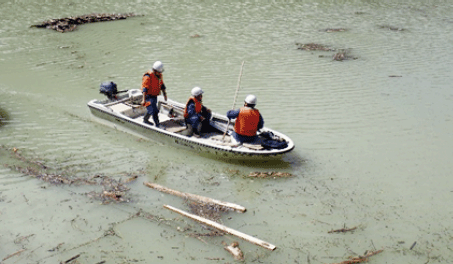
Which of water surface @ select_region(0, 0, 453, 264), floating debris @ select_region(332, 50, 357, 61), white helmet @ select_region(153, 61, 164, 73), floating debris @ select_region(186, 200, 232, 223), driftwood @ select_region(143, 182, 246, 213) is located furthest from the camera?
floating debris @ select_region(332, 50, 357, 61)

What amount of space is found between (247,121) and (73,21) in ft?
51.3

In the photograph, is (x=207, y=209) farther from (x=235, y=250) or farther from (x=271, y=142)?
(x=271, y=142)

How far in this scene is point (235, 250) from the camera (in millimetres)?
7008

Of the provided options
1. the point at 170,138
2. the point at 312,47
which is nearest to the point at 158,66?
the point at 170,138

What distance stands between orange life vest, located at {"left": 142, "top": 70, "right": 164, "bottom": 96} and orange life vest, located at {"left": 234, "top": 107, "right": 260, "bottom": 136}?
89.7 inches

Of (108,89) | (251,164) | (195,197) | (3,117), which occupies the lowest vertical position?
(195,197)

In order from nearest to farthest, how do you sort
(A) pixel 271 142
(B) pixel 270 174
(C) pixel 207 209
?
(C) pixel 207 209
(B) pixel 270 174
(A) pixel 271 142

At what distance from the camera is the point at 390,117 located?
1187 centimetres

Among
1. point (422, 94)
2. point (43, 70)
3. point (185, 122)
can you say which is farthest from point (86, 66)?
point (422, 94)

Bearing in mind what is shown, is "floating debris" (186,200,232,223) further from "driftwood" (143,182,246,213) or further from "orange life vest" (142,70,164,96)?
"orange life vest" (142,70,164,96)

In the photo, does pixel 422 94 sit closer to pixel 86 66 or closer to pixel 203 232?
pixel 203 232

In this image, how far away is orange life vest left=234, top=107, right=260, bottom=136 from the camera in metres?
9.28

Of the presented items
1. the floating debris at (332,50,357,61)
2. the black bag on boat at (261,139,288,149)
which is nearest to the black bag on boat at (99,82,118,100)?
the black bag on boat at (261,139,288,149)

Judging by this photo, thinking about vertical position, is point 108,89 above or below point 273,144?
above
